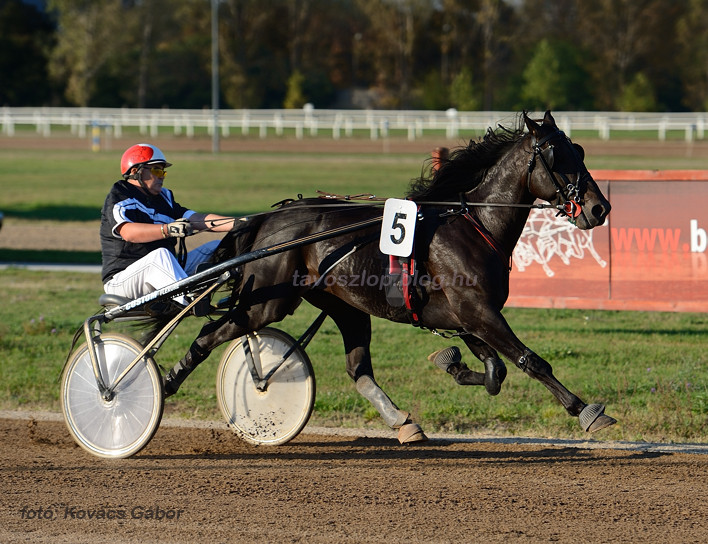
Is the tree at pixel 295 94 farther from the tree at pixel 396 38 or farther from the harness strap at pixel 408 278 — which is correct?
the harness strap at pixel 408 278

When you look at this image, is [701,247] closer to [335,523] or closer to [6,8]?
[335,523]

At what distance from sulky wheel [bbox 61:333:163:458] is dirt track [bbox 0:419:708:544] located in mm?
129

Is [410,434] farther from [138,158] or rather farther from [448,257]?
[138,158]

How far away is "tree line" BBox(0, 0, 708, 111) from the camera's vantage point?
4956cm

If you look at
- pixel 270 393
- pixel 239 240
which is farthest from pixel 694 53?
pixel 270 393

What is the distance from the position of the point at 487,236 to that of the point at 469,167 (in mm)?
549

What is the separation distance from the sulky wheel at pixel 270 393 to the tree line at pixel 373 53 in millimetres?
41067

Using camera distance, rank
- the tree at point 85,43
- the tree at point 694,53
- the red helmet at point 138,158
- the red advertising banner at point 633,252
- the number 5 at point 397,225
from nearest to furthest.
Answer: the number 5 at point 397,225, the red helmet at point 138,158, the red advertising banner at point 633,252, the tree at point 694,53, the tree at point 85,43

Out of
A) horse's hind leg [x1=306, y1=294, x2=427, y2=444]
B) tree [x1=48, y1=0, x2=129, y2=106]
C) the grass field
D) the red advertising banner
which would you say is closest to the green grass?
the grass field

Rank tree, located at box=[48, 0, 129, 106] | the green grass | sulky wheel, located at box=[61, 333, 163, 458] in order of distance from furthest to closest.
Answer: tree, located at box=[48, 0, 129, 106] < the green grass < sulky wheel, located at box=[61, 333, 163, 458]

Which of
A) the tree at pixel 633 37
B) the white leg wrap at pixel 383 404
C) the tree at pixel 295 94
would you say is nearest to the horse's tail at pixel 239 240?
the white leg wrap at pixel 383 404

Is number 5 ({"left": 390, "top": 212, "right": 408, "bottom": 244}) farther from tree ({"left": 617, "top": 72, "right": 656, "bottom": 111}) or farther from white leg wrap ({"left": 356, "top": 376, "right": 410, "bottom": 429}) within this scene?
tree ({"left": 617, "top": 72, "right": 656, "bottom": 111})

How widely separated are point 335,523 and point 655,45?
A: 50866 mm

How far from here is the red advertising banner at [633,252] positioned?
8.73 meters
